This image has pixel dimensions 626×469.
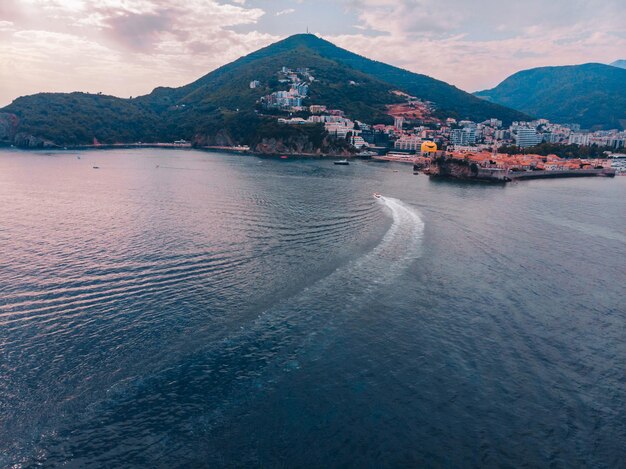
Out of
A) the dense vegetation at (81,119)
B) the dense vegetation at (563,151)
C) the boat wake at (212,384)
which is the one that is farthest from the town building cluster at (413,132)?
the boat wake at (212,384)

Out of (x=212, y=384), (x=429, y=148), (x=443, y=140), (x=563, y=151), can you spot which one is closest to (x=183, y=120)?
(x=443, y=140)

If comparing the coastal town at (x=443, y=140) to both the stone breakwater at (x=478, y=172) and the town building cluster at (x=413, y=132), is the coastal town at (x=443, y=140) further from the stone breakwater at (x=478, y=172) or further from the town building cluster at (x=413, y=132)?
the stone breakwater at (x=478, y=172)

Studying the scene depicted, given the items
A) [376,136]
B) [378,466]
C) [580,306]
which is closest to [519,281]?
[580,306]

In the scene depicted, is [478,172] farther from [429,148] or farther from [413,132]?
[413,132]

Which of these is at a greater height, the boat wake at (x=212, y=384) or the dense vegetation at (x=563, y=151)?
the dense vegetation at (x=563, y=151)

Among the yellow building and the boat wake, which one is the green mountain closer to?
the yellow building

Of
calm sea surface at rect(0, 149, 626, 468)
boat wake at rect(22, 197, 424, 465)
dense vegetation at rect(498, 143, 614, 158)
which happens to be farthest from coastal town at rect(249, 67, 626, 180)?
boat wake at rect(22, 197, 424, 465)

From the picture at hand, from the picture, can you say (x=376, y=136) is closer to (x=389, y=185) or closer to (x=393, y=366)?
(x=389, y=185)
